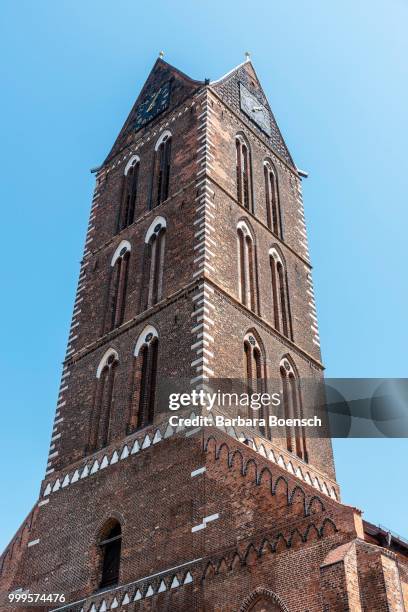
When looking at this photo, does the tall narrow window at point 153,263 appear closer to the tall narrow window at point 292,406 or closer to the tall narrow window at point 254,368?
the tall narrow window at point 254,368

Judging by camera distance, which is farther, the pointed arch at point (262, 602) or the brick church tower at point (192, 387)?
the brick church tower at point (192, 387)

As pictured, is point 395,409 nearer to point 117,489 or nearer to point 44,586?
point 117,489

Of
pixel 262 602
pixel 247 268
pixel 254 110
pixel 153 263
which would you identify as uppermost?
pixel 254 110

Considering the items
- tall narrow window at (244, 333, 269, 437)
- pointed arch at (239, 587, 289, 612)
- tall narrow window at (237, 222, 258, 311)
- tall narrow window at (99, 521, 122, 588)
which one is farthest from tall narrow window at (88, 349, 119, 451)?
pointed arch at (239, 587, 289, 612)

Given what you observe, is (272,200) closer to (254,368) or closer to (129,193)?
(129,193)

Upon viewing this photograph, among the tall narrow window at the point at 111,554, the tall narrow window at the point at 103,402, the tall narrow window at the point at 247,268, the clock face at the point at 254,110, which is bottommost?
the tall narrow window at the point at 111,554

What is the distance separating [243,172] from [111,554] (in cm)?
1411

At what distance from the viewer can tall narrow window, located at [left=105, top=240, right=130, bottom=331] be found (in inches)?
916

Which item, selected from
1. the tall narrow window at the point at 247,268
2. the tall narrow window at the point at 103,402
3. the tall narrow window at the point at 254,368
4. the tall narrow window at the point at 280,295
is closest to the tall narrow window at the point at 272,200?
the tall narrow window at the point at 280,295

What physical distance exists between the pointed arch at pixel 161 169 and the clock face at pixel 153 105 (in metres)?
2.02

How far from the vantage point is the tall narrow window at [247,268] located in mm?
22250

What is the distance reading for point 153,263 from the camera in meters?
23.3

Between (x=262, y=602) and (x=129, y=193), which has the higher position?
(x=129, y=193)

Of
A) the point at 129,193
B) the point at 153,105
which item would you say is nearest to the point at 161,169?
the point at 129,193
